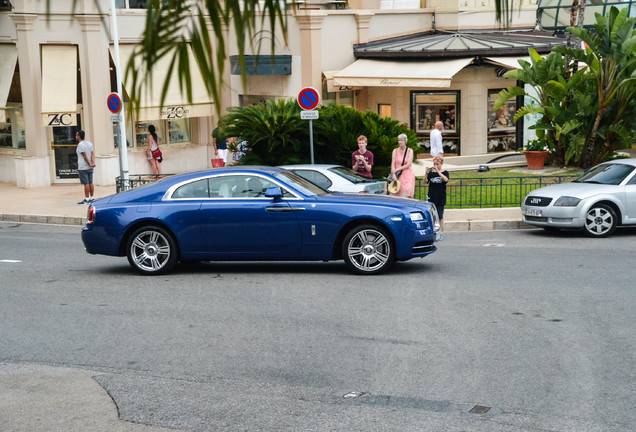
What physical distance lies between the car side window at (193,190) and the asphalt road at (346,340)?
1.19 m

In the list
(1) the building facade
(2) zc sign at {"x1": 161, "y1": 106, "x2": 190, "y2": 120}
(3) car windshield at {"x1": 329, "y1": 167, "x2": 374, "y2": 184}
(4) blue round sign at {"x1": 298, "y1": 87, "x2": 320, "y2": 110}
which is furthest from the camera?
(1) the building facade

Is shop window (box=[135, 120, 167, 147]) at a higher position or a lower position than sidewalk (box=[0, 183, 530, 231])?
higher

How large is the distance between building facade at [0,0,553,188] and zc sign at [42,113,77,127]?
0.03m

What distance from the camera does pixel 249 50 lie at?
3100mm

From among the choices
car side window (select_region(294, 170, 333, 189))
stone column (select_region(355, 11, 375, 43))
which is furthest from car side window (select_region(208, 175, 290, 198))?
stone column (select_region(355, 11, 375, 43))

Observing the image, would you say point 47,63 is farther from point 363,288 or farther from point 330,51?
Answer: point 363,288

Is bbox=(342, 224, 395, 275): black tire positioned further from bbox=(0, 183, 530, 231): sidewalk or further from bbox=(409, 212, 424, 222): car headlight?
bbox=(0, 183, 530, 231): sidewalk

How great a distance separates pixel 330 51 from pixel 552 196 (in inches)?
582

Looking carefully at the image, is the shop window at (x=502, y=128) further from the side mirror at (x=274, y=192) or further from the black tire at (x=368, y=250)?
the side mirror at (x=274, y=192)

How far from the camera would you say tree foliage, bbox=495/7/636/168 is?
910 inches

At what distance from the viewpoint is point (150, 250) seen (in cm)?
1328

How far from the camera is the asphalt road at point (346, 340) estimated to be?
23.9ft

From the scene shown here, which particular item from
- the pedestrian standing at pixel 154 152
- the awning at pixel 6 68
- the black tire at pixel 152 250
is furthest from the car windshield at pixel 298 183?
the awning at pixel 6 68

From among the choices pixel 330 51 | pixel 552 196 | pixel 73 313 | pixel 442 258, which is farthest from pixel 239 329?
pixel 330 51
